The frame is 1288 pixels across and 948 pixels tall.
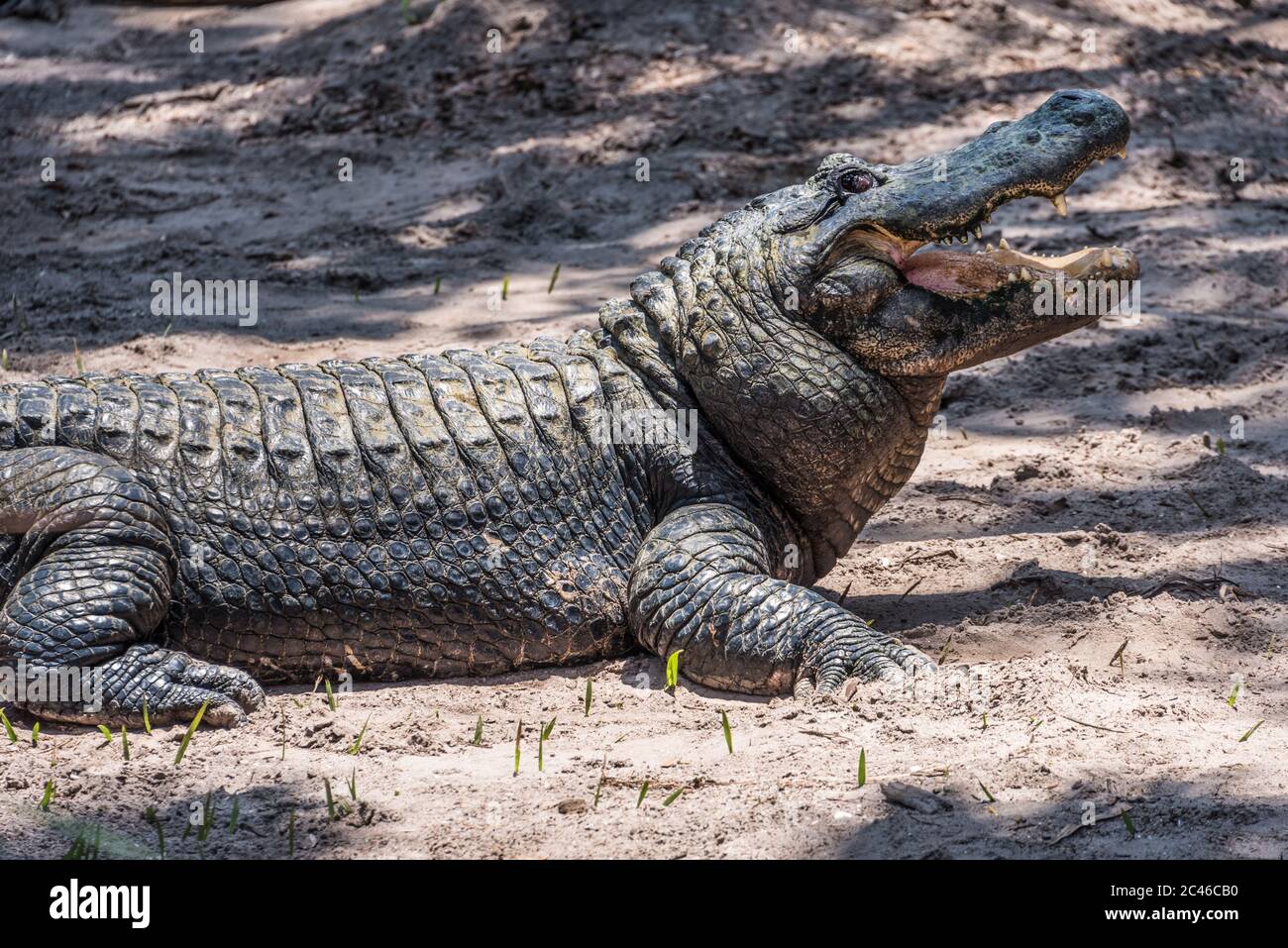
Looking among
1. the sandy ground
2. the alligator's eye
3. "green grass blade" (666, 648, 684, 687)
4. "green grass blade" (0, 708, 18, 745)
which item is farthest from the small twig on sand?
"green grass blade" (0, 708, 18, 745)

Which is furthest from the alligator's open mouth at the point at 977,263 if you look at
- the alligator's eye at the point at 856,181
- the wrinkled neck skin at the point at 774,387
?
the wrinkled neck skin at the point at 774,387

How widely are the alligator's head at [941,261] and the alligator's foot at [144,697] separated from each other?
2082 millimetres

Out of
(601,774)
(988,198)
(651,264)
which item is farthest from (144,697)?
(651,264)

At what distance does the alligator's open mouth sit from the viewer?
14.5ft

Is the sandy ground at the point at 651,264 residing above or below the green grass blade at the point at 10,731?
above

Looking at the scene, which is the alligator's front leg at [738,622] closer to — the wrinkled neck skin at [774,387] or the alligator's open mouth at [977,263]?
the wrinkled neck skin at [774,387]

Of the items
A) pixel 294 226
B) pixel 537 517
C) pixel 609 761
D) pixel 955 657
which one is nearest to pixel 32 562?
pixel 537 517

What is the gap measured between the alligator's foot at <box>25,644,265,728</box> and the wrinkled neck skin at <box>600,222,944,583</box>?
5.46ft

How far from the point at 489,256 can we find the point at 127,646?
407 centimetres

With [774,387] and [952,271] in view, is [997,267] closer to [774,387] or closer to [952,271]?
[952,271]

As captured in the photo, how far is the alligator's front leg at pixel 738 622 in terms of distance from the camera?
4145 millimetres

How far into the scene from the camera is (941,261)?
14.9 ft

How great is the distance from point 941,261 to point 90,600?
8.92 feet
